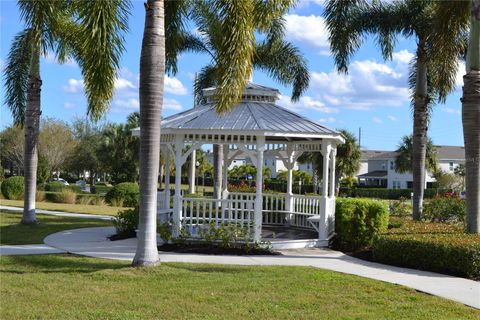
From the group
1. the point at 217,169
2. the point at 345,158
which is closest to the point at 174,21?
the point at 217,169

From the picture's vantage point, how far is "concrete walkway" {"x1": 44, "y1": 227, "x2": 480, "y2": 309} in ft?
30.2

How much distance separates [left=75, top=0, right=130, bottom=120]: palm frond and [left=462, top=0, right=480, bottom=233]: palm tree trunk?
24.7ft

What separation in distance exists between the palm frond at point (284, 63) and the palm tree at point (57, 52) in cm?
873

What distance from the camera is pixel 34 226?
17.2 metres

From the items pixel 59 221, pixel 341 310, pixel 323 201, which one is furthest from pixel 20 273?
pixel 59 221

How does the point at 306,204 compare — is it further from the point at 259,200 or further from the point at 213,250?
the point at 213,250

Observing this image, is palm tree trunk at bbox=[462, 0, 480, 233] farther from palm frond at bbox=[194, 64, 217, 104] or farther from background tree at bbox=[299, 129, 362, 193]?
background tree at bbox=[299, 129, 362, 193]

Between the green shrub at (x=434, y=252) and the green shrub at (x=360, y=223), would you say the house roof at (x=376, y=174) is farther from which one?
the green shrub at (x=434, y=252)

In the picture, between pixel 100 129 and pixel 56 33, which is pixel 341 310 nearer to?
pixel 56 33

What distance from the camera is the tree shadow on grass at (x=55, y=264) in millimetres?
9758

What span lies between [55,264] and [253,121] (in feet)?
19.6

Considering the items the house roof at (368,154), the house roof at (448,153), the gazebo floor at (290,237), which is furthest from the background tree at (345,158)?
the house roof at (368,154)

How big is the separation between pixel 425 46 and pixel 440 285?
1214 cm

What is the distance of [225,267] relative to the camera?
10.6m
